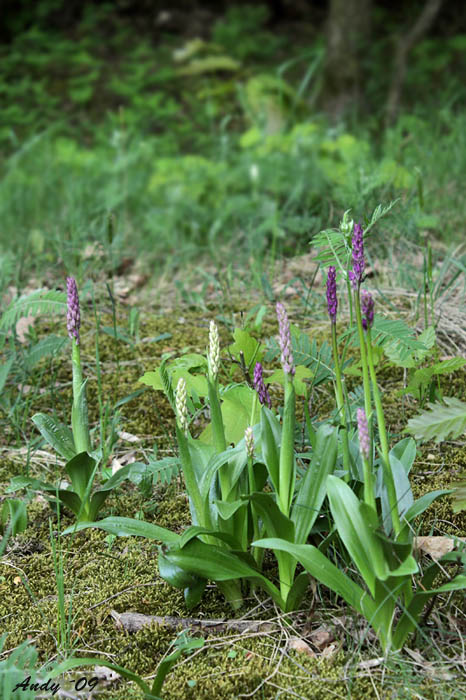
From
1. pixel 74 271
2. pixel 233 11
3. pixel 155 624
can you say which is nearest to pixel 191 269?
pixel 74 271

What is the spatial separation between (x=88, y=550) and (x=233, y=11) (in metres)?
10.2

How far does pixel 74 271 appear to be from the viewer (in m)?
3.29

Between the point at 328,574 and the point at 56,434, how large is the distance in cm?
82

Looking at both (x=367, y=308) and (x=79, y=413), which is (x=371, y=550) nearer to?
(x=367, y=308)

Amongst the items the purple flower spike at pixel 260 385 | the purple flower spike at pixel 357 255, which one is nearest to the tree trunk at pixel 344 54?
the purple flower spike at pixel 260 385

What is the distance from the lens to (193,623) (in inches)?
60.1

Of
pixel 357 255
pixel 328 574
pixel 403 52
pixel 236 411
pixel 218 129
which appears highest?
pixel 357 255

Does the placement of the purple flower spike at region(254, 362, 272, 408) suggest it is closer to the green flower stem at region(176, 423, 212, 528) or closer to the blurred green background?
the green flower stem at region(176, 423, 212, 528)

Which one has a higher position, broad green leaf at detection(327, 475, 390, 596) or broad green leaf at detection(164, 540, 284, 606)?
broad green leaf at detection(327, 475, 390, 596)

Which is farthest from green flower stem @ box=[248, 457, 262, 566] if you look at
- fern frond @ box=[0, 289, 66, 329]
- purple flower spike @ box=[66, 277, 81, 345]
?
fern frond @ box=[0, 289, 66, 329]

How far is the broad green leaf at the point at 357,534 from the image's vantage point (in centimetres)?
134

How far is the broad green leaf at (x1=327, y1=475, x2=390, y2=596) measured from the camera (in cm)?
134

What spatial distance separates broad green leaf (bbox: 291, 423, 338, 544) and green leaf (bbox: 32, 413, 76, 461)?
26.1 inches

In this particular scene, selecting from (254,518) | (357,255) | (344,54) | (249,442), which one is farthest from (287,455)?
(344,54)
